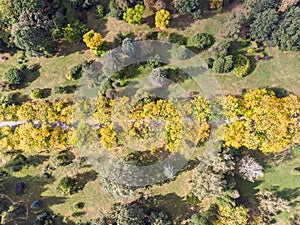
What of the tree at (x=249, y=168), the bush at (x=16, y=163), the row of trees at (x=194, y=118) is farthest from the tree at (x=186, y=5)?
the bush at (x=16, y=163)

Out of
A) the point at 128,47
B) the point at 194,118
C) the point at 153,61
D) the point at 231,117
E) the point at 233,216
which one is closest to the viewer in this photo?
the point at 233,216

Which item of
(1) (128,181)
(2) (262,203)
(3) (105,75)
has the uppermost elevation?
(3) (105,75)

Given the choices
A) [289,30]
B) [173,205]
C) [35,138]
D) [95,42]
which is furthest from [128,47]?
[173,205]

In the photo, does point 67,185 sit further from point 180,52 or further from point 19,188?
point 180,52

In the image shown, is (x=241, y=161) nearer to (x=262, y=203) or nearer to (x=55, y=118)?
(x=262, y=203)

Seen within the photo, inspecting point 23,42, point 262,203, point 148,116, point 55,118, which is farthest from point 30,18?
point 262,203

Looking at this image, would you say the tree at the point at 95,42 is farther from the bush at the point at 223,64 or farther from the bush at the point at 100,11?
the bush at the point at 223,64
